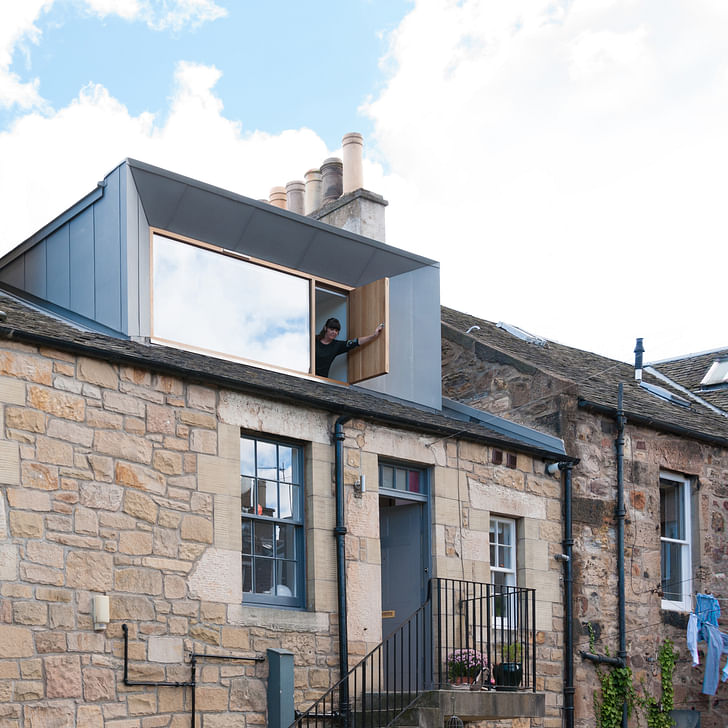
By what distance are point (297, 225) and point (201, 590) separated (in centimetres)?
481

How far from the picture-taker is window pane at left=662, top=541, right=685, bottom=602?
52.7 feet

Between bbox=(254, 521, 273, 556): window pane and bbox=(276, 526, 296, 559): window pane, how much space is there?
0.29 feet

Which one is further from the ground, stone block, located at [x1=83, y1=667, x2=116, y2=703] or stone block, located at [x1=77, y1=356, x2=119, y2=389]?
stone block, located at [x1=77, y1=356, x2=119, y2=389]

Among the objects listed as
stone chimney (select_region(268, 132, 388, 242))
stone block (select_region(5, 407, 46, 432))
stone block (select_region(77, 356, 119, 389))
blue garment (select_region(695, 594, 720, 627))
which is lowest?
blue garment (select_region(695, 594, 720, 627))

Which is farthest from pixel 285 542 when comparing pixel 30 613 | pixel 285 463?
pixel 30 613

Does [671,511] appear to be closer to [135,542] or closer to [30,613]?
[135,542]

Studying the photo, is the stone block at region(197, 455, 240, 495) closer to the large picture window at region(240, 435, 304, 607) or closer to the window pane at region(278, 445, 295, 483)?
the large picture window at region(240, 435, 304, 607)

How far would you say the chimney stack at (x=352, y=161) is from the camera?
1653cm

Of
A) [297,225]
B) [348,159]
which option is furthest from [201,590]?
[348,159]

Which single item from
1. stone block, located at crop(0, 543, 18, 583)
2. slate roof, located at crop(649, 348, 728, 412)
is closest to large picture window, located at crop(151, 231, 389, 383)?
stone block, located at crop(0, 543, 18, 583)

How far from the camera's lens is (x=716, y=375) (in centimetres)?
2070

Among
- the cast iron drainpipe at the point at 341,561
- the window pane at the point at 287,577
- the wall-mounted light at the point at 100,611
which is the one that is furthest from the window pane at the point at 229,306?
the wall-mounted light at the point at 100,611

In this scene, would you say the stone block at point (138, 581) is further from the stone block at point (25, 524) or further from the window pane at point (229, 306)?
the window pane at point (229, 306)

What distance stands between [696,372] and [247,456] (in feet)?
Answer: 39.0
